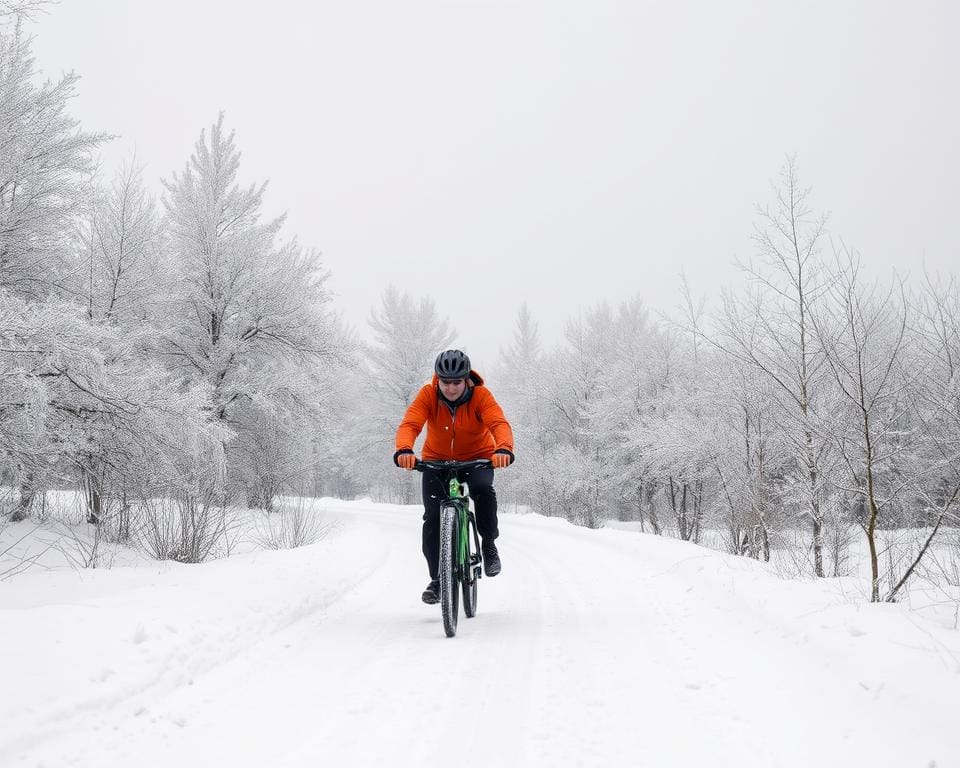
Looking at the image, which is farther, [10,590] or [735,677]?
[10,590]

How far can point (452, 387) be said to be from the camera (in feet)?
16.4

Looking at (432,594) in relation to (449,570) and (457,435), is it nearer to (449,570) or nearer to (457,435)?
(449,570)

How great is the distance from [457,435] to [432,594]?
1.29 m

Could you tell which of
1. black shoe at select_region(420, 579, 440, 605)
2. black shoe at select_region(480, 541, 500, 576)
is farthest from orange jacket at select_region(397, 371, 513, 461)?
black shoe at select_region(420, 579, 440, 605)

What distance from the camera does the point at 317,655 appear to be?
386cm

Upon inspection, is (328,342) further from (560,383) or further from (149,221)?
(560,383)

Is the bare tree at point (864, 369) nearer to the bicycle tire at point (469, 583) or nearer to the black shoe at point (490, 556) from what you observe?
the black shoe at point (490, 556)

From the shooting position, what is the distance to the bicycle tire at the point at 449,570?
4.34 meters

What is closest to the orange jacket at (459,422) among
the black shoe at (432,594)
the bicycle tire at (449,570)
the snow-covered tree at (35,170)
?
the bicycle tire at (449,570)

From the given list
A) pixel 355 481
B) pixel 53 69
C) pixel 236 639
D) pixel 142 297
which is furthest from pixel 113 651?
pixel 355 481

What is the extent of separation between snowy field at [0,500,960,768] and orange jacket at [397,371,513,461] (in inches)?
54.6

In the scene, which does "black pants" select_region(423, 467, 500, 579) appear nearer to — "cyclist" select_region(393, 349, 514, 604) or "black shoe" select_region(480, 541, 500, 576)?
"cyclist" select_region(393, 349, 514, 604)

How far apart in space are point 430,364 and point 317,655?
1096 inches

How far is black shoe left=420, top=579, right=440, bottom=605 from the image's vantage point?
4.79m
